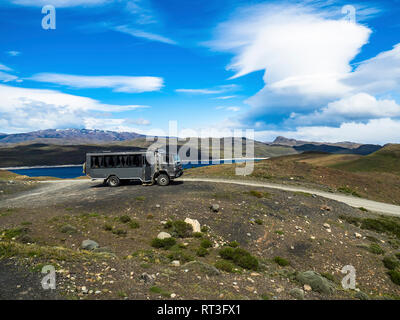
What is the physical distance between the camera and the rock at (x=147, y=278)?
8.13 m

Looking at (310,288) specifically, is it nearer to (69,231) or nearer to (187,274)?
(187,274)

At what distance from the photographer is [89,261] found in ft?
29.7

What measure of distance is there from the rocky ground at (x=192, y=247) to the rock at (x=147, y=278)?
50 millimetres

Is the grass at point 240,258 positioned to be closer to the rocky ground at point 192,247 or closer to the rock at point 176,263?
the rocky ground at point 192,247

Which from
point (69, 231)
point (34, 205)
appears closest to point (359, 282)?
point (69, 231)

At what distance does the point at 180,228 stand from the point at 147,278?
6.71m

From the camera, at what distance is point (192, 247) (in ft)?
42.8

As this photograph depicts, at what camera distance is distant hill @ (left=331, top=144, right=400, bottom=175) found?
332 feet

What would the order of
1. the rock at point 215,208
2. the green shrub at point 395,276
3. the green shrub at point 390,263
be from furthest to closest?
the rock at point 215,208
the green shrub at point 390,263
the green shrub at point 395,276

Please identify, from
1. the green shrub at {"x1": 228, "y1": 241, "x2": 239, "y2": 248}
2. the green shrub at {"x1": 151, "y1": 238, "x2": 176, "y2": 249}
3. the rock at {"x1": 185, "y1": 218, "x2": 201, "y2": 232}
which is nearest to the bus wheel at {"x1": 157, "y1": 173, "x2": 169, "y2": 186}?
the rock at {"x1": 185, "y1": 218, "x2": 201, "y2": 232}

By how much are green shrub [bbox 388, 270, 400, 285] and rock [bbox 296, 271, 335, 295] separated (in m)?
5.24

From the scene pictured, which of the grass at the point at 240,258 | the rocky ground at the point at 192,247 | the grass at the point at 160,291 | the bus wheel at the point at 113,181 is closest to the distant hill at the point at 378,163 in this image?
the rocky ground at the point at 192,247

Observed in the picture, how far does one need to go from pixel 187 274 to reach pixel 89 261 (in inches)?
156

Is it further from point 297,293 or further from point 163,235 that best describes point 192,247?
point 297,293
